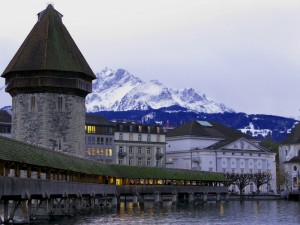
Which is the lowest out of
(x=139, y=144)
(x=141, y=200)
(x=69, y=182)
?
(x=141, y=200)

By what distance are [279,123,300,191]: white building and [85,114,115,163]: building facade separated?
125 ft

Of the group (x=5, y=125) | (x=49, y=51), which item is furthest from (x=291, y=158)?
(x=49, y=51)

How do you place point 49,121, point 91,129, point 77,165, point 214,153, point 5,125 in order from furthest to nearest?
1. point 214,153
2. point 91,129
3. point 5,125
4. point 49,121
5. point 77,165

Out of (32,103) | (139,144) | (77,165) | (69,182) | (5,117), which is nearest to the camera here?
(69,182)

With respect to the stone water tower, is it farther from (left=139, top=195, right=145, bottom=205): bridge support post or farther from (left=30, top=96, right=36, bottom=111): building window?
(left=139, top=195, right=145, bottom=205): bridge support post

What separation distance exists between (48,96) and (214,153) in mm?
54578

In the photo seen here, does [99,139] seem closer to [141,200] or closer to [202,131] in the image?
[141,200]

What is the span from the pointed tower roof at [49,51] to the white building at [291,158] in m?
67.7

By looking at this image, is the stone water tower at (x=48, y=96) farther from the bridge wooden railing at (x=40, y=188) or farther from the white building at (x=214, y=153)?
the white building at (x=214, y=153)

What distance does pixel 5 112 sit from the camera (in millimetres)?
117375

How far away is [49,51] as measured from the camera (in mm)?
81625

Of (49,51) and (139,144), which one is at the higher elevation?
(49,51)

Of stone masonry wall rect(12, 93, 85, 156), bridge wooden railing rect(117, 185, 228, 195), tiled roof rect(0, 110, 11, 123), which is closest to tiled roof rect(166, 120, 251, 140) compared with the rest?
bridge wooden railing rect(117, 185, 228, 195)

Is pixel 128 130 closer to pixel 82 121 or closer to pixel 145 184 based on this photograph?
pixel 145 184
